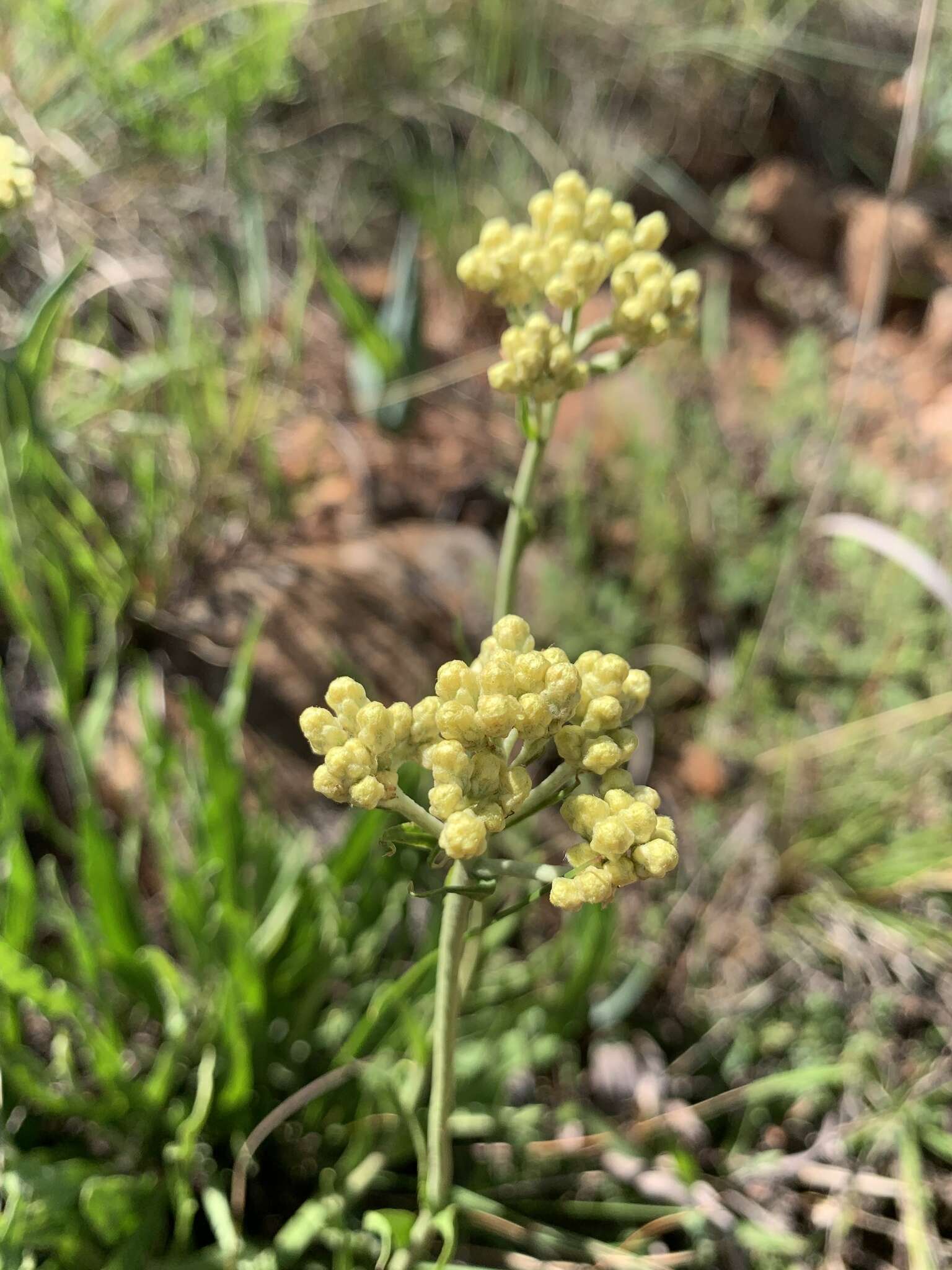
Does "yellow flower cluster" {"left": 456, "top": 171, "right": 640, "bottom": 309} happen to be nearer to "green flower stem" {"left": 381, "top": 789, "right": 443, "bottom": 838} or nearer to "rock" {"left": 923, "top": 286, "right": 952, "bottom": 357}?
"green flower stem" {"left": 381, "top": 789, "right": 443, "bottom": 838}

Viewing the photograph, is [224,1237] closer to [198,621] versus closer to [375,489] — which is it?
[198,621]

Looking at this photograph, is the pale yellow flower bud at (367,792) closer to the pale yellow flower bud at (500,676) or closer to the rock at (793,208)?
the pale yellow flower bud at (500,676)

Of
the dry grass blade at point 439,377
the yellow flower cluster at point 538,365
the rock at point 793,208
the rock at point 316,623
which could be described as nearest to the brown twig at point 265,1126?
the rock at point 316,623

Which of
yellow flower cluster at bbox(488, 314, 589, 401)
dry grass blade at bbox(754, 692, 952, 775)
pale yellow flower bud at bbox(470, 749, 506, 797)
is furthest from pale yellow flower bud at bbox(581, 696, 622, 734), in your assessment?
dry grass blade at bbox(754, 692, 952, 775)

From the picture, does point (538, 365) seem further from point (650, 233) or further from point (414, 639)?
point (414, 639)

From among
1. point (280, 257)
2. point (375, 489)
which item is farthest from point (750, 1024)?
point (280, 257)

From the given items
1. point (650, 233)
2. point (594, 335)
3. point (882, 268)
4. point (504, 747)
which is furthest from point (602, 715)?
point (882, 268)
